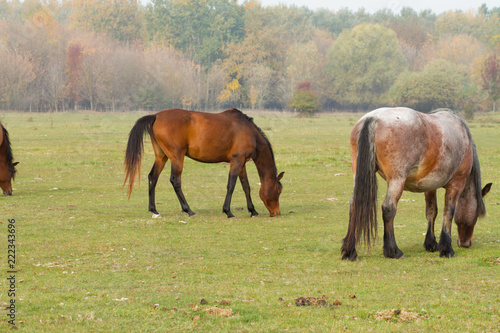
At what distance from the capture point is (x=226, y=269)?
751 centimetres

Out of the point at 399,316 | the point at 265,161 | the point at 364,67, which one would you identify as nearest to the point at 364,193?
the point at 399,316

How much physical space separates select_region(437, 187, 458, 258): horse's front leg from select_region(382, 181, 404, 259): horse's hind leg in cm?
65

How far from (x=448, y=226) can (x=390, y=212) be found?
111cm

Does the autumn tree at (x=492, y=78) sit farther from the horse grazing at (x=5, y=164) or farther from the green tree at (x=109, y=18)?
the horse grazing at (x=5, y=164)

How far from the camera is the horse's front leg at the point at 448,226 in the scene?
8.25 metres

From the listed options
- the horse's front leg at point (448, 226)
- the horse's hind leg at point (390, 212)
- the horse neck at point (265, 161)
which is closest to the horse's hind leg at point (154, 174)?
the horse neck at point (265, 161)

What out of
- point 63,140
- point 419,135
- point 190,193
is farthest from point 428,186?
point 63,140

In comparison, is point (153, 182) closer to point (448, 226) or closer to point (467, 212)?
point (448, 226)

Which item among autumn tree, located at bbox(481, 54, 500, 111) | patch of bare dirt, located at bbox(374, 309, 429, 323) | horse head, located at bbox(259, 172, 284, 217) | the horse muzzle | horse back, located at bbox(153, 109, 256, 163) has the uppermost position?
autumn tree, located at bbox(481, 54, 500, 111)

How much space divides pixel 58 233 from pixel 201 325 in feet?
17.5

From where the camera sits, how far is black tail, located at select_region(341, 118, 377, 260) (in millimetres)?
7766

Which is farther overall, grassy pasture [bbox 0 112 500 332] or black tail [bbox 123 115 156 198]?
black tail [bbox 123 115 156 198]

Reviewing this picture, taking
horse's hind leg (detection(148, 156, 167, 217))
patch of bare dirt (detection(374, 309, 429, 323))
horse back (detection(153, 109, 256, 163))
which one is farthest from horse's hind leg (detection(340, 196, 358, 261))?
horse's hind leg (detection(148, 156, 167, 217))

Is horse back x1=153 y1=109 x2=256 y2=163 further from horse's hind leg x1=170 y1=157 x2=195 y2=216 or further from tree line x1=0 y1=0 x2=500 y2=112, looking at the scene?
tree line x1=0 y1=0 x2=500 y2=112
